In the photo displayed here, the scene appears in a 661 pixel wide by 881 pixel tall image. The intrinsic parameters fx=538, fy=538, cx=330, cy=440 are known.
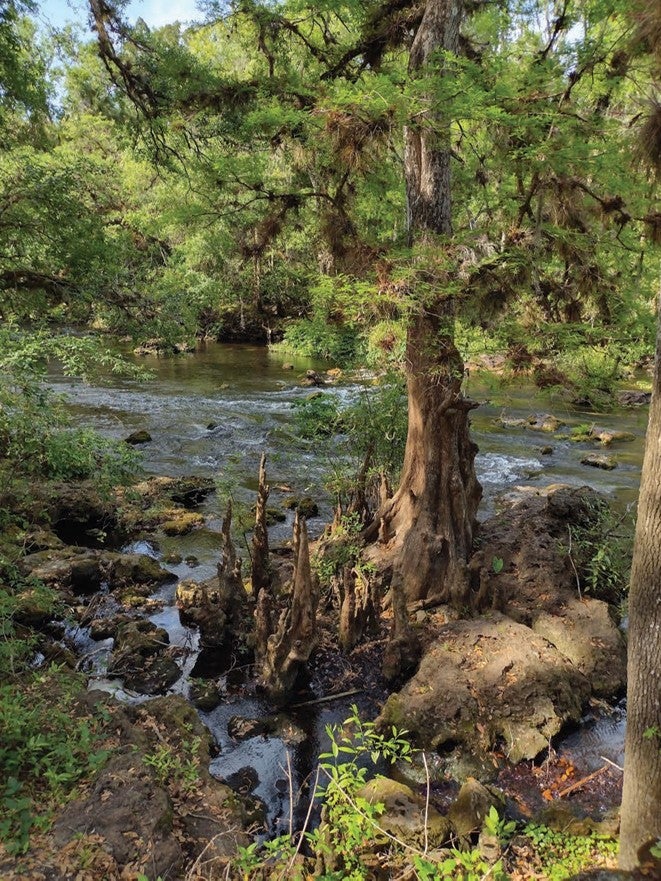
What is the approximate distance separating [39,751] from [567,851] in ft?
13.3

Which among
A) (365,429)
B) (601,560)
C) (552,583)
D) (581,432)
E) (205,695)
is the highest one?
(365,429)

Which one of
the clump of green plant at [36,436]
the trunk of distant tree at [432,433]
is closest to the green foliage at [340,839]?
the trunk of distant tree at [432,433]

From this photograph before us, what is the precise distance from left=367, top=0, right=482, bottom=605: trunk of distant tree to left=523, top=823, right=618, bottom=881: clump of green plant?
101 inches

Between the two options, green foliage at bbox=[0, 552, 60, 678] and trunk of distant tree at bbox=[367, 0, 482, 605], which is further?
trunk of distant tree at bbox=[367, 0, 482, 605]

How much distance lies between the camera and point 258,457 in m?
14.9

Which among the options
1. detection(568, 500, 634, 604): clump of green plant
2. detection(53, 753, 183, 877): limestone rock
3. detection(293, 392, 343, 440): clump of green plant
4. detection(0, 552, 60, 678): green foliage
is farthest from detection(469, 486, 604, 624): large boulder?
detection(0, 552, 60, 678): green foliage

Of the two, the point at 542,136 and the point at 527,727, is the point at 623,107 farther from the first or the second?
the point at 527,727

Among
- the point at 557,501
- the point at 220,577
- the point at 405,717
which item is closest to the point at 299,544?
the point at 220,577

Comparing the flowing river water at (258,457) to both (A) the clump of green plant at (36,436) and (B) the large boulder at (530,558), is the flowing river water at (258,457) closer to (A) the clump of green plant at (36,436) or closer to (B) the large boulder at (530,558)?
(B) the large boulder at (530,558)

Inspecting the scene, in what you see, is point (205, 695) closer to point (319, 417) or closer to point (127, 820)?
point (127, 820)

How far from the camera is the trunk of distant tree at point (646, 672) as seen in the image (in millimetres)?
3297

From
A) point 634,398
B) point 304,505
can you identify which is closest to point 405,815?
point 304,505

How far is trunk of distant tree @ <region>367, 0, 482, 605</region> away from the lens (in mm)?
6426

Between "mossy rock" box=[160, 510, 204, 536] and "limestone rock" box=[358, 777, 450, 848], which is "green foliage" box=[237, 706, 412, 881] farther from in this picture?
"mossy rock" box=[160, 510, 204, 536]
